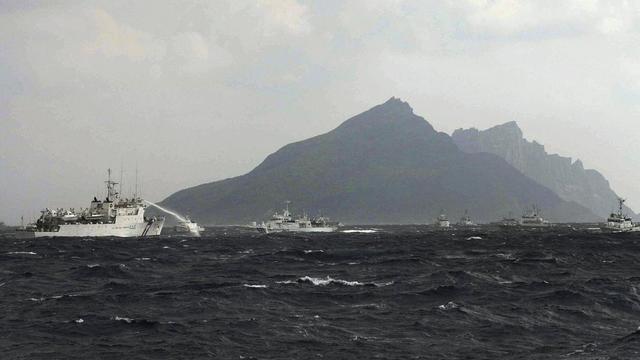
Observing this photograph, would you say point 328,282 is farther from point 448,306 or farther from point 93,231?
point 93,231

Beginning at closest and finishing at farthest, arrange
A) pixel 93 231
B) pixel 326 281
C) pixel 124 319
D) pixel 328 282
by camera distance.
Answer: pixel 124 319, pixel 328 282, pixel 326 281, pixel 93 231

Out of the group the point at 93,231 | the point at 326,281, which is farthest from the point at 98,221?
the point at 326,281

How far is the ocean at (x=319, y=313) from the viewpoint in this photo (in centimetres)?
3438

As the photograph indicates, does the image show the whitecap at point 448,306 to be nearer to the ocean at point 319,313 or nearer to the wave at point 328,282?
the ocean at point 319,313

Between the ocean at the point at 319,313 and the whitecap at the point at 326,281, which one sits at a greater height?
the whitecap at the point at 326,281

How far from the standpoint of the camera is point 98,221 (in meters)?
184

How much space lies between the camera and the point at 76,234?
7180 inches

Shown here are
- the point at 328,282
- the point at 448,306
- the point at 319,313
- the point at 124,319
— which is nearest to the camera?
the point at 124,319

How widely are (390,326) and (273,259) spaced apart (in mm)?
51451

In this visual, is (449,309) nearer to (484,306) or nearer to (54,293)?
(484,306)

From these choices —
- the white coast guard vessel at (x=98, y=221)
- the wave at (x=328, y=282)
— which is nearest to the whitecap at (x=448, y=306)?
the wave at (x=328, y=282)

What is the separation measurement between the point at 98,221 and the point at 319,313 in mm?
150668

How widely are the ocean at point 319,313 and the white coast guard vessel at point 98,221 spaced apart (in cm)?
10796

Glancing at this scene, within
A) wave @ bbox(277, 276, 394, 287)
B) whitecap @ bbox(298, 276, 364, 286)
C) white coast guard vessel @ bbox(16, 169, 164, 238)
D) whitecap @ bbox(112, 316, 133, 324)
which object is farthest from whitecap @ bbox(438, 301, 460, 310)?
white coast guard vessel @ bbox(16, 169, 164, 238)
